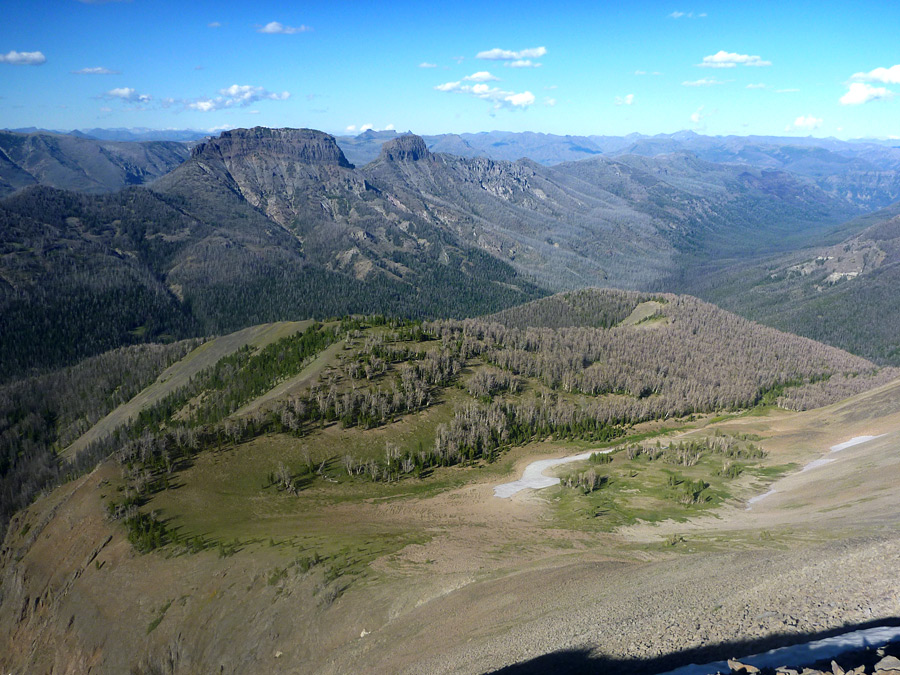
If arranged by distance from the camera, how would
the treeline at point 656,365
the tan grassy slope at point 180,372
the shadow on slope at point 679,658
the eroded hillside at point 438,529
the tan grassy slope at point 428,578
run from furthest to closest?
the tan grassy slope at point 180,372 < the treeline at point 656,365 < the eroded hillside at point 438,529 < the tan grassy slope at point 428,578 < the shadow on slope at point 679,658

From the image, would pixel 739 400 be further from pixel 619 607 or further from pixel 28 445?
pixel 28 445

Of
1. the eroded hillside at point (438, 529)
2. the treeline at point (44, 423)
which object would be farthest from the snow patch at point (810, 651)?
the treeline at point (44, 423)

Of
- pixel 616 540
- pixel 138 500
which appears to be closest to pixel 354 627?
pixel 616 540

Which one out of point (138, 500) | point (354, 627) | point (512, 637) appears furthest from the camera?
point (138, 500)

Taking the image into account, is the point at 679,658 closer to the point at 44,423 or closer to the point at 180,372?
the point at 180,372

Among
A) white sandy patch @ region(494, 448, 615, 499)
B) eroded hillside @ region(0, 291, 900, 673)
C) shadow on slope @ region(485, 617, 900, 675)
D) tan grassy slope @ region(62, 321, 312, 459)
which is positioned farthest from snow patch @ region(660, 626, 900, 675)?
tan grassy slope @ region(62, 321, 312, 459)

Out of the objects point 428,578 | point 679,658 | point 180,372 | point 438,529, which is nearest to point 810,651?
point 679,658

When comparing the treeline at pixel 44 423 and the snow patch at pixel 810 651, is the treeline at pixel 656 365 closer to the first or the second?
the snow patch at pixel 810 651
